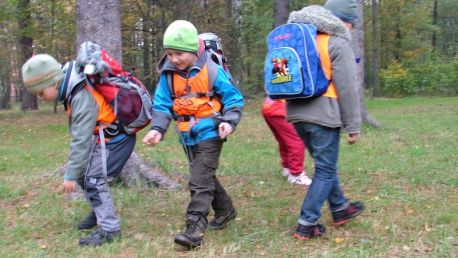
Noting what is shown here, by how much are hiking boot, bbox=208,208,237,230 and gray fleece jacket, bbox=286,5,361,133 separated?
103 cm

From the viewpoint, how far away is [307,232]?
4.05 metres

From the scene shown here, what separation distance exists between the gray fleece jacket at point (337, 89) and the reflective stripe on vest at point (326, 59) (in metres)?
0.02

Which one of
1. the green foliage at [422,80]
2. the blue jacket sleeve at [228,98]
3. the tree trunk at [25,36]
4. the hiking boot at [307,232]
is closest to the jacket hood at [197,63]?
the blue jacket sleeve at [228,98]

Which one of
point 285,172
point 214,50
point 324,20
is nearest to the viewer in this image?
point 324,20

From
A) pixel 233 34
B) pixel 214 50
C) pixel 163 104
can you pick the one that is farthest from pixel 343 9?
pixel 233 34

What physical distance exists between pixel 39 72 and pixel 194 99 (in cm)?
107

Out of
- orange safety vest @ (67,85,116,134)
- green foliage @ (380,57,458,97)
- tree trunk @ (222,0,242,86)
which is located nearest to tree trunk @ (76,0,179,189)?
orange safety vest @ (67,85,116,134)

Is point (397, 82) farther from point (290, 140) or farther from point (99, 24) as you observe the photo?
point (99, 24)

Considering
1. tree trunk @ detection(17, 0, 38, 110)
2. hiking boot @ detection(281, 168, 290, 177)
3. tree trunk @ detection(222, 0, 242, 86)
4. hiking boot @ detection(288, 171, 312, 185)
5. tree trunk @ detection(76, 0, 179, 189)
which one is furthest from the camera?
tree trunk @ detection(222, 0, 242, 86)

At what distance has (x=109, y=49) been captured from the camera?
6062 mm

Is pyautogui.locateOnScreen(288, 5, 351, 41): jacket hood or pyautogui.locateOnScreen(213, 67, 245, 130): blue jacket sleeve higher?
pyautogui.locateOnScreen(288, 5, 351, 41): jacket hood

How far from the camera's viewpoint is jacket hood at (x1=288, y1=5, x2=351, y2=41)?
12.8ft

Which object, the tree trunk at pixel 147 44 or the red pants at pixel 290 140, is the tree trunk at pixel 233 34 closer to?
the tree trunk at pixel 147 44

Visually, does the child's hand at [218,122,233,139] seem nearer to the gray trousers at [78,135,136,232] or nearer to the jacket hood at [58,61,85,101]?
the gray trousers at [78,135,136,232]
